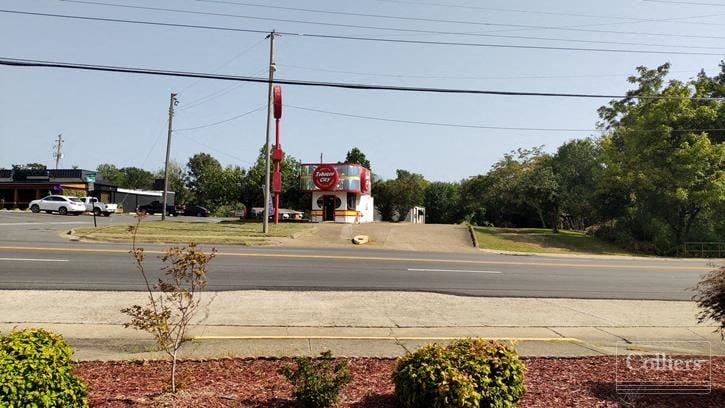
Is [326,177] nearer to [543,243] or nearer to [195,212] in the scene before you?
[543,243]

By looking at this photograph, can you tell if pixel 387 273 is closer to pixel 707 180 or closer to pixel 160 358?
pixel 160 358

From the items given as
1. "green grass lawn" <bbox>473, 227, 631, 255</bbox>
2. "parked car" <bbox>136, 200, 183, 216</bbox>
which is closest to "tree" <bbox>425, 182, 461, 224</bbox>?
"green grass lawn" <bbox>473, 227, 631, 255</bbox>

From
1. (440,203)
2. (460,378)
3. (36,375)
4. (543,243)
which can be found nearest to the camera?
(36,375)

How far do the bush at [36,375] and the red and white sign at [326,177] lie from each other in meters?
36.3

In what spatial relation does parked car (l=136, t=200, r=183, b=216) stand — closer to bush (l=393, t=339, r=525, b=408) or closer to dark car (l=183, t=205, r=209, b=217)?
dark car (l=183, t=205, r=209, b=217)

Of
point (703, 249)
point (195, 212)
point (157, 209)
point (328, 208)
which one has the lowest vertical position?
point (703, 249)

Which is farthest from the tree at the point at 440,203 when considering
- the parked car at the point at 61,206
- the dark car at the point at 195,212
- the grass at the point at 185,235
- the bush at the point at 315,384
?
the bush at the point at 315,384

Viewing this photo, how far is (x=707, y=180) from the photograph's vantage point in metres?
31.3

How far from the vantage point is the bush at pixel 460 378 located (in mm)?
3668

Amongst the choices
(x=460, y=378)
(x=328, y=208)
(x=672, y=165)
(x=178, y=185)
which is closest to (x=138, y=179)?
(x=178, y=185)

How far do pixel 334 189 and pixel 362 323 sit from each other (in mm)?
32368

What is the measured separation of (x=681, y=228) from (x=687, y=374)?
32.7 m

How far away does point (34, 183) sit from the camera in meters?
59.4

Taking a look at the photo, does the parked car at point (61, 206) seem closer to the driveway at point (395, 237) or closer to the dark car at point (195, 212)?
the dark car at point (195, 212)
